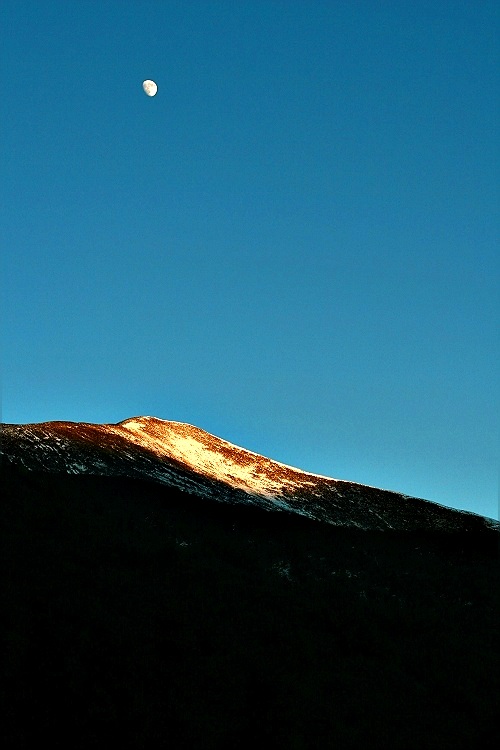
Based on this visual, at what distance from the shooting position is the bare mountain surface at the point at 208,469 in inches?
2016

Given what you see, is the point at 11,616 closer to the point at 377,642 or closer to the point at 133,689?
the point at 133,689

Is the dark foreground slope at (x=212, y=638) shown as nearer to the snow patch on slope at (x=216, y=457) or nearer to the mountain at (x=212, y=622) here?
the mountain at (x=212, y=622)

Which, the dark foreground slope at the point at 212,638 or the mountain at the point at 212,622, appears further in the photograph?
the mountain at the point at 212,622

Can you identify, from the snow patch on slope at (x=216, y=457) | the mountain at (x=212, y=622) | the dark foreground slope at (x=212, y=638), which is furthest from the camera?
the snow patch on slope at (x=216, y=457)

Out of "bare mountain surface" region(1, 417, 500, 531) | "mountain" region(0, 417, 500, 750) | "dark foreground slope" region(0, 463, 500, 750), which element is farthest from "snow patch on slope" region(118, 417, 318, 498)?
"dark foreground slope" region(0, 463, 500, 750)

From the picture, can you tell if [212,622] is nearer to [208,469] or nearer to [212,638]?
[212,638]

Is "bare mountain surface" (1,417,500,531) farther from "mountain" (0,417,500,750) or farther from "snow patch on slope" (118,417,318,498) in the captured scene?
"mountain" (0,417,500,750)

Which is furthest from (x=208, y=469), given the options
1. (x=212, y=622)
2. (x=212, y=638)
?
(x=212, y=638)

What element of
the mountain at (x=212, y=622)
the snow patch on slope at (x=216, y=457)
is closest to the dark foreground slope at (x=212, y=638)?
the mountain at (x=212, y=622)

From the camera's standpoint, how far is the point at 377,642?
2961 centimetres

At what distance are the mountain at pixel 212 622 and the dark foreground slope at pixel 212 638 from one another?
0.28ft

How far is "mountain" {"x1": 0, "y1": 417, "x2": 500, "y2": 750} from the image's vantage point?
2097 cm

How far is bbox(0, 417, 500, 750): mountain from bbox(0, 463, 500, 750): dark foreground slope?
85mm

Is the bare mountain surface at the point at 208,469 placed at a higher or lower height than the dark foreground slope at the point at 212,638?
higher
